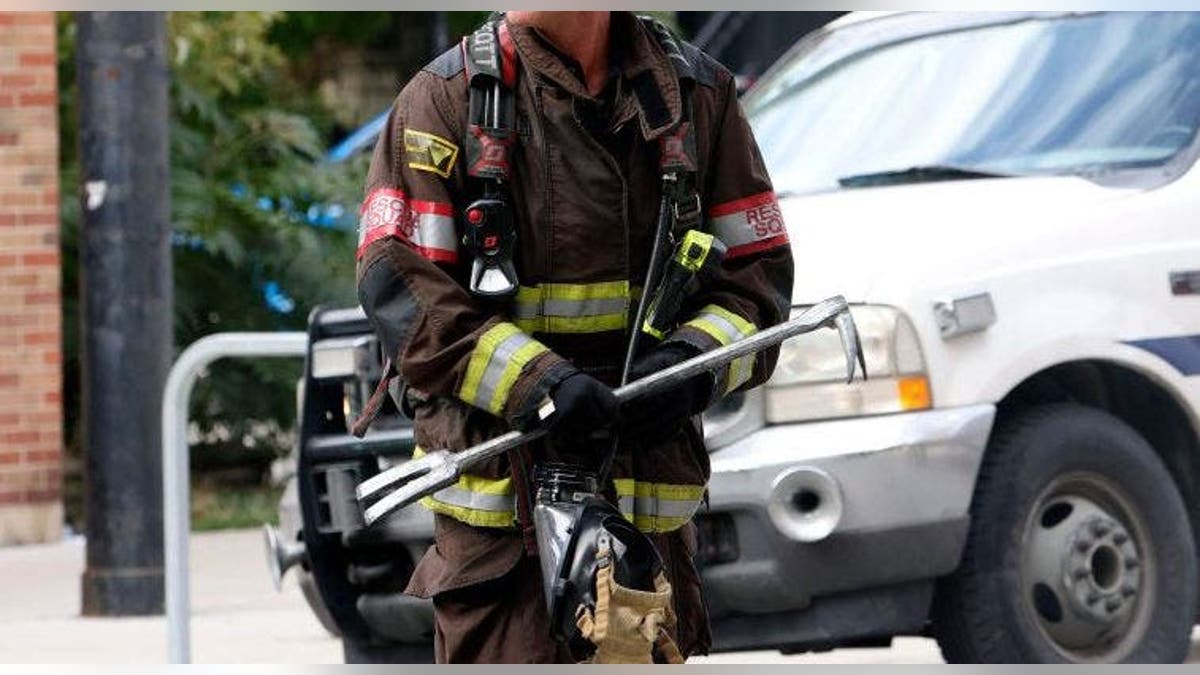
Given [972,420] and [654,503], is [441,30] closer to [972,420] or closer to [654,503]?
[972,420]

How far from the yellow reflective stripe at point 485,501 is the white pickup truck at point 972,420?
2.19 m

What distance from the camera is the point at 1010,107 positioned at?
297 inches

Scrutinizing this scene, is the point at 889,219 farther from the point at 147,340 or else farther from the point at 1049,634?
the point at 147,340

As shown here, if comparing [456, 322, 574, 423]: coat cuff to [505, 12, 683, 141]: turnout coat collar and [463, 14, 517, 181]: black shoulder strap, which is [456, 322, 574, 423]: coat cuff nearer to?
[463, 14, 517, 181]: black shoulder strap

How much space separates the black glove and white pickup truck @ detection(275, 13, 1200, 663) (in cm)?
214

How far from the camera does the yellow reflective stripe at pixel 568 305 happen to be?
14.1ft

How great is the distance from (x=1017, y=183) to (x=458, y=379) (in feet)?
10.6

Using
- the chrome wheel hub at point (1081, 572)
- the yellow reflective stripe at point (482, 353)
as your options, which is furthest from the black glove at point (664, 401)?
the chrome wheel hub at point (1081, 572)

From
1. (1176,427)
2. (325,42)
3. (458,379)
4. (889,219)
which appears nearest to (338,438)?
(889,219)

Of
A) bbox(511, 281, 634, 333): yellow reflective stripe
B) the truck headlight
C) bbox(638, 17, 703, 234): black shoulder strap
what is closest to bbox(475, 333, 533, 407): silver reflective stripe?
bbox(511, 281, 634, 333): yellow reflective stripe

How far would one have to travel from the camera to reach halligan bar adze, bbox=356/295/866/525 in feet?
13.7

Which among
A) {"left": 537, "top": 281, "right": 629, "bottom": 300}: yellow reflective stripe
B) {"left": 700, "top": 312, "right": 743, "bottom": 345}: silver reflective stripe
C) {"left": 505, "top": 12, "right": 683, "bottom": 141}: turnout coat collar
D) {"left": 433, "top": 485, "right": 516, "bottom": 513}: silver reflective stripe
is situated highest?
{"left": 505, "top": 12, "right": 683, "bottom": 141}: turnout coat collar

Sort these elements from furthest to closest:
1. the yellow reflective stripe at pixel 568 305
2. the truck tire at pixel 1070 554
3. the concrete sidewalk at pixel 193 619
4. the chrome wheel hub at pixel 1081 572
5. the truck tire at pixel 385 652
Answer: the concrete sidewalk at pixel 193 619
the truck tire at pixel 385 652
the chrome wheel hub at pixel 1081 572
the truck tire at pixel 1070 554
the yellow reflective stripe at pixel 568 305

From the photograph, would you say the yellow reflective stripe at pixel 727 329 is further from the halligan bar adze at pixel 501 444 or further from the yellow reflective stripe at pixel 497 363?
the yellow reflective stripe at pixel 497 363
